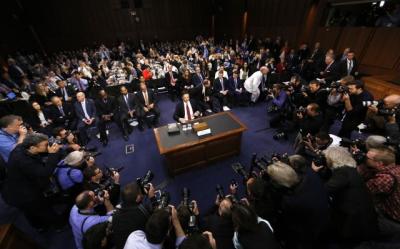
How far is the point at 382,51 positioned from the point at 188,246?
8672 millimetres

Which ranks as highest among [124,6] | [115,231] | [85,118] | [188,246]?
[124,6]

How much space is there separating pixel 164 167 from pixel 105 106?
9.48 ft

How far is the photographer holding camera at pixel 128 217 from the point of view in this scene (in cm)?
176

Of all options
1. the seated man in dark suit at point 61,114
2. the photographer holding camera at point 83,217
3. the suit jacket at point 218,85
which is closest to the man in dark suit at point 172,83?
the suit jacket at point 218,85

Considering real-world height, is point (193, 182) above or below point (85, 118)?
below

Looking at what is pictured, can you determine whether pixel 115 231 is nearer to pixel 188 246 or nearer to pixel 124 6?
pixel 188 246

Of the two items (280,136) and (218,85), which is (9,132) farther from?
(280,136)

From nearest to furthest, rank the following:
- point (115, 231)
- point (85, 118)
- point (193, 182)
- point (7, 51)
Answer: point (115, 231) < point (193, 182) < point (85, 118) < point (7, 51)

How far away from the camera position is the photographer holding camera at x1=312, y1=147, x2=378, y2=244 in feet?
5.99

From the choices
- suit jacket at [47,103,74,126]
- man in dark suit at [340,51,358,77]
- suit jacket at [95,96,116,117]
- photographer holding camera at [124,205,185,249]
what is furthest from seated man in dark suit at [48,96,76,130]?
man in dark suit at [340,51,358,77]

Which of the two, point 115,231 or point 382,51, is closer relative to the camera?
point 115,231

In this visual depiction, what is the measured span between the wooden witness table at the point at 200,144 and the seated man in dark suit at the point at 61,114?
3.07 metres

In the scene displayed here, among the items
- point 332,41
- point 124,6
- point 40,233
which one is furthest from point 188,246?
point 124,6

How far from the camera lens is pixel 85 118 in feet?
16.4
